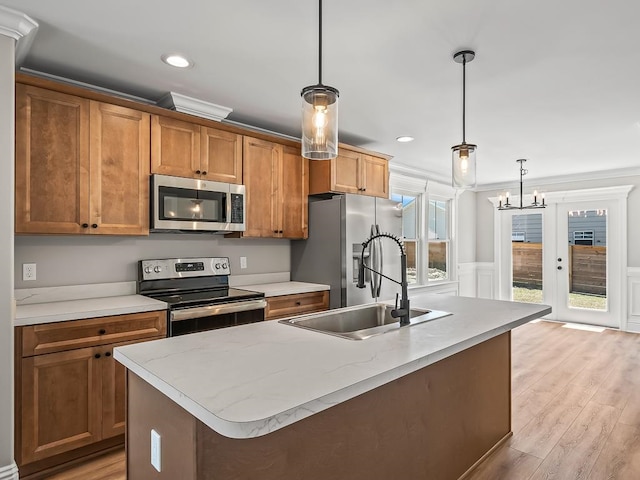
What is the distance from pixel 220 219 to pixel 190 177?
40cm

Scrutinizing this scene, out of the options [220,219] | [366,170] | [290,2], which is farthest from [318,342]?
[366,170]

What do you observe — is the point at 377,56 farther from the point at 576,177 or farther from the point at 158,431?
the point at 576,177

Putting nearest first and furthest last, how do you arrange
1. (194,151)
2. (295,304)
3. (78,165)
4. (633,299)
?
(78,165), (194,151), (295,304), (633,299)

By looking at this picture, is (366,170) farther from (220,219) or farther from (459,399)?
(459,399)

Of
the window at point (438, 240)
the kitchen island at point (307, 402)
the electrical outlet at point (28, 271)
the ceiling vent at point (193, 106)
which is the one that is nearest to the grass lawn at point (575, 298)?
the window at point (438, 240)

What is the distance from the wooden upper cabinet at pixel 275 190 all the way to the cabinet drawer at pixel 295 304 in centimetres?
60

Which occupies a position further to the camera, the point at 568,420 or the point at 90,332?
the point at 568,420

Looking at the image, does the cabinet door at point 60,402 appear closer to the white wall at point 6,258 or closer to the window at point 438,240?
the white wall at point 6,258

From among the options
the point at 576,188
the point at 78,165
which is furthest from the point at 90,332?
Answer: the point at 576,188

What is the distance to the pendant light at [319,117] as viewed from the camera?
1579mm

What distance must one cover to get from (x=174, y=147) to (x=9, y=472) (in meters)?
2.15

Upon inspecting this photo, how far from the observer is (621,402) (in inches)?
128

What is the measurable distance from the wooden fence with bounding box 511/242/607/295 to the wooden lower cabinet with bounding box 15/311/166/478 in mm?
6367

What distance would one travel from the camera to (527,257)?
270 inches
